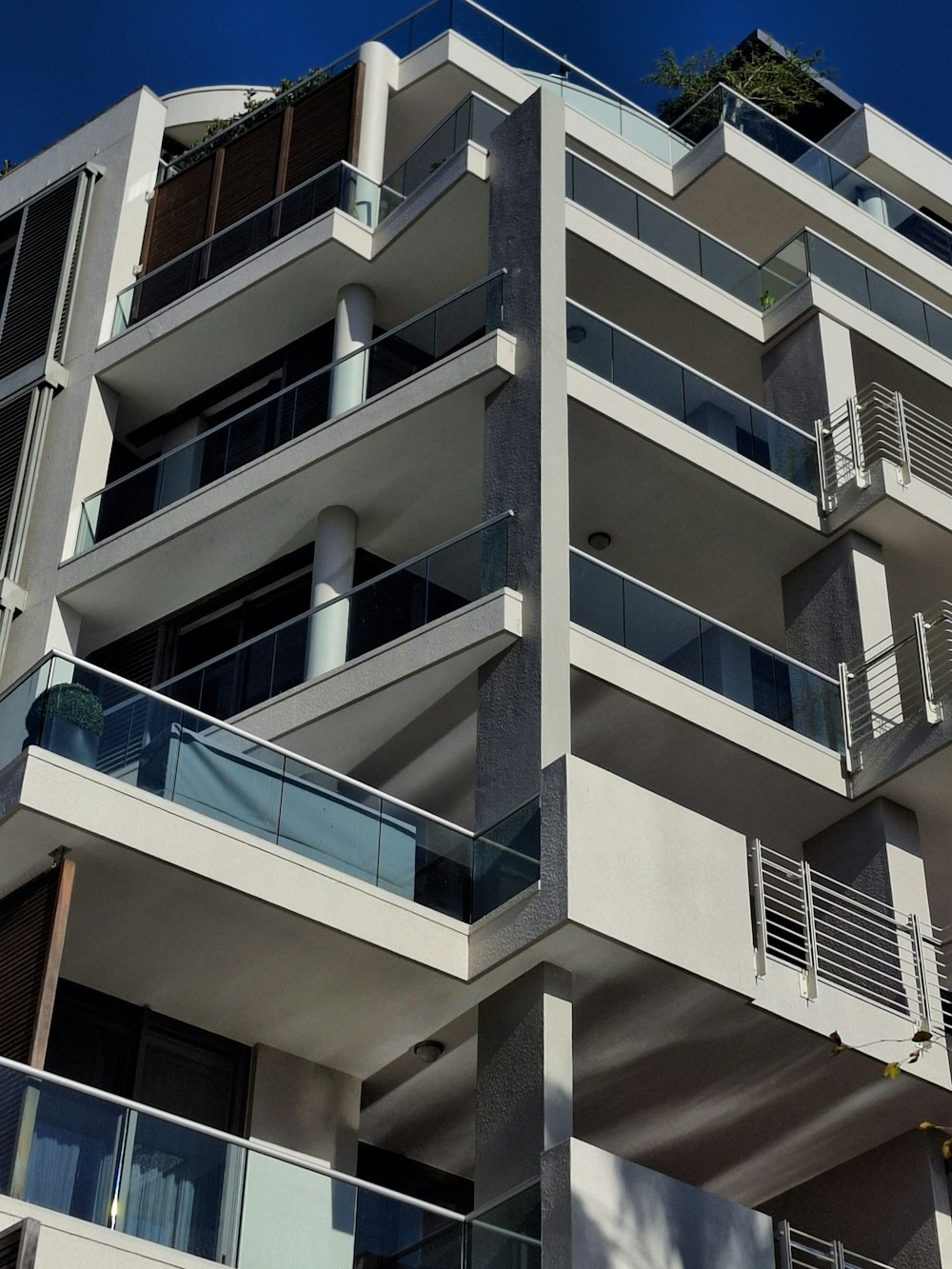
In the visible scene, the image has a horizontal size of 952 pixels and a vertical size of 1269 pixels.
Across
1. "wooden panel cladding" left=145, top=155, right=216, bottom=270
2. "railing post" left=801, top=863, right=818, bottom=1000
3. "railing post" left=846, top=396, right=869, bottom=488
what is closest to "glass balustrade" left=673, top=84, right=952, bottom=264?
"railing post" left=846, top=396, right=869, bottom=488

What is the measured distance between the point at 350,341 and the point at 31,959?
10498 millimetres

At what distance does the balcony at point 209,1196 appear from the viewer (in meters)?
12.7

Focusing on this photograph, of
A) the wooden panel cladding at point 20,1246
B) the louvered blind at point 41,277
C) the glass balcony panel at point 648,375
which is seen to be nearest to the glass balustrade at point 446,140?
the glass balcony panel at point 648,375

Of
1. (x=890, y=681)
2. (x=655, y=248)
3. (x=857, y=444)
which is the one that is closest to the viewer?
(x=890, y=681)

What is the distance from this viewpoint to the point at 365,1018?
632 inches

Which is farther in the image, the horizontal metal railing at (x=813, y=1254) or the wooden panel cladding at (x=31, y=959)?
the horizontal metal railing at (x=813, y=1254)

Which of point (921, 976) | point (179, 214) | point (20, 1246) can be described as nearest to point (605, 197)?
point (179, 214)

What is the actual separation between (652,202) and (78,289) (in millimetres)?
8094

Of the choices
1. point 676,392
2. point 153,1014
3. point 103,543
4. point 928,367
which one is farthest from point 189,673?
point 928,367

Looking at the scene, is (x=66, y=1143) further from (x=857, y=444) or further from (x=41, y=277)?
(x=41, y=277)

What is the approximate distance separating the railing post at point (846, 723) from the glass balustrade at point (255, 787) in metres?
4.64

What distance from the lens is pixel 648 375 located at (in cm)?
2022

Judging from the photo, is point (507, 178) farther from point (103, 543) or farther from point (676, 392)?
point (103, 543)

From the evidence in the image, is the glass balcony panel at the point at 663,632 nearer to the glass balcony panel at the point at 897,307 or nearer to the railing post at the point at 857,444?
the railing post at the point at 857,444
